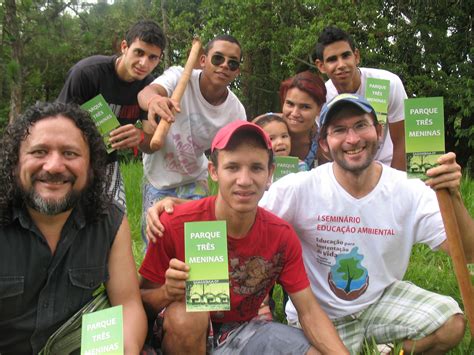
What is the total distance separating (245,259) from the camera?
268 cm

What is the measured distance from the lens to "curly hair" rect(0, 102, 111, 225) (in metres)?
2.39

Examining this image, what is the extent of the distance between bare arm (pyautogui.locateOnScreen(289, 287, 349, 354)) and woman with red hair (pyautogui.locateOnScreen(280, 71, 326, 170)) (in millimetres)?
1484

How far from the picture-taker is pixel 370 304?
2994mm

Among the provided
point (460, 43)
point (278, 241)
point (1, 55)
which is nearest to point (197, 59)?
point (278, 241)

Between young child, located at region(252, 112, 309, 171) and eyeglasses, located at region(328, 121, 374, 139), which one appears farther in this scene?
young child, located at region(252, 112, 309, 171)

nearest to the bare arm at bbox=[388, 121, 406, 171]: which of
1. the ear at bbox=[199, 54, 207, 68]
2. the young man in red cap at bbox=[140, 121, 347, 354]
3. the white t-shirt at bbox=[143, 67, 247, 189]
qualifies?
the white t-shirt at bbox=[143, 67, 247, 189]

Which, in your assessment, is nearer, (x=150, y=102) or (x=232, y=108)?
(x=150, y=102)

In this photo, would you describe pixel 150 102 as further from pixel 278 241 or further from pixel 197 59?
pixel 278 241

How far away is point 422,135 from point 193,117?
1886 mm

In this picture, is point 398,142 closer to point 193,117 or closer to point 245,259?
point 193,117

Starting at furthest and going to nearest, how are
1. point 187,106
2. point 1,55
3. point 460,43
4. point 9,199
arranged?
point 460,43, point 1,55, point 187,106, point 9,199

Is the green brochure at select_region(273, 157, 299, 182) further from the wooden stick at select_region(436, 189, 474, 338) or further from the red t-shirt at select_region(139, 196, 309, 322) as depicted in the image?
the wooden stick at select_region(436, 189, 474, 338)

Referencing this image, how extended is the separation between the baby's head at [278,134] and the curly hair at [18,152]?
152cm

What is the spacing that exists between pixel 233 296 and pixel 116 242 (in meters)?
0.62
